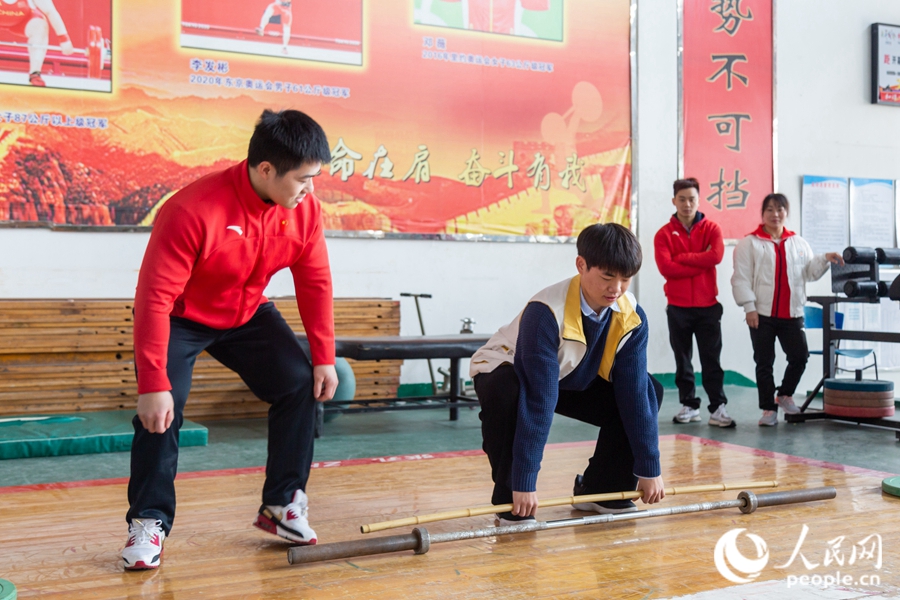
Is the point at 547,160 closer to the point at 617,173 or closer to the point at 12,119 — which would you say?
the point at 617,173

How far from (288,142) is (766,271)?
356cm

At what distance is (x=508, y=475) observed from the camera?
7.85 feet

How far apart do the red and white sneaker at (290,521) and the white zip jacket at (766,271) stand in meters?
3.30

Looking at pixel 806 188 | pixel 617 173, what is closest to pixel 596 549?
pixel 617 173

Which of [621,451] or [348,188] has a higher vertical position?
[348,188]

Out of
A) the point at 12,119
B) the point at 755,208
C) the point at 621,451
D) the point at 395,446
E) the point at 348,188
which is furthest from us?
the point at 755,208

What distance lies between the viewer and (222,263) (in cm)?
210

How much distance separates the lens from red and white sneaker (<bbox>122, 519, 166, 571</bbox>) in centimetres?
204

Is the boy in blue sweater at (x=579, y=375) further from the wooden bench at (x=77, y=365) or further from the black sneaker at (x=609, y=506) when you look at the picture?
the wooden bench at (x=77, y=365)

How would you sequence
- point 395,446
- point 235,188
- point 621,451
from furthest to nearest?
point 395,446, point 621,451, point 235,188

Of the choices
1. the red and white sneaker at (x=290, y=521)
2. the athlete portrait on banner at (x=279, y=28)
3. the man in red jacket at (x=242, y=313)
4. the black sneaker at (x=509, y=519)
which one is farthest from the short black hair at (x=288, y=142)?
the athlete portrait on banner at (x=279, y=28)

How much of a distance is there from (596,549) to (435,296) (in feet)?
12.2

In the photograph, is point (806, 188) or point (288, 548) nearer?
point (288, 548)

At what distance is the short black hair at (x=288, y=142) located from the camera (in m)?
2.01
